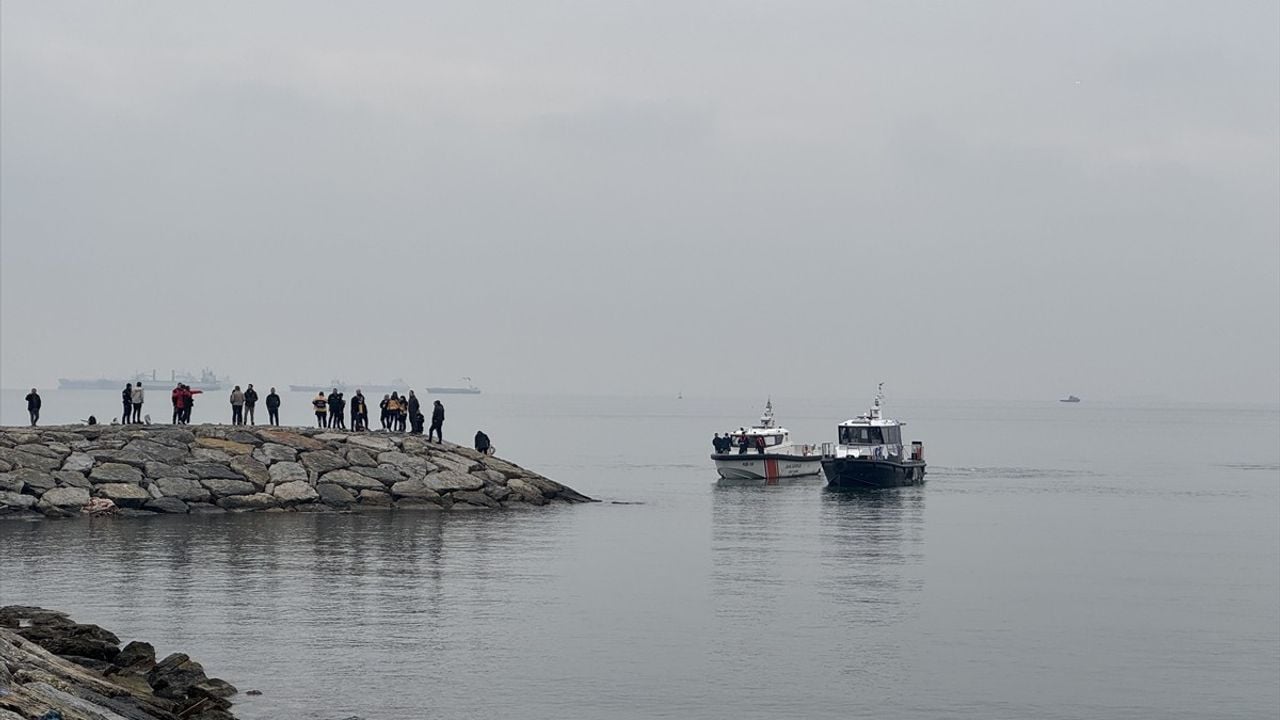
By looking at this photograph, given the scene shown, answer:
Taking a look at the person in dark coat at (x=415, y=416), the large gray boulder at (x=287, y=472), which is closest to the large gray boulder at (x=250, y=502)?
the large gray boulder at (x=287, y=472)

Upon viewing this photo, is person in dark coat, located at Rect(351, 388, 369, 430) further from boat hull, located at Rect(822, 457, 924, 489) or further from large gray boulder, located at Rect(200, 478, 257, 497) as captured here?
boat hull, located at Rect(822, 457, 924, 489)

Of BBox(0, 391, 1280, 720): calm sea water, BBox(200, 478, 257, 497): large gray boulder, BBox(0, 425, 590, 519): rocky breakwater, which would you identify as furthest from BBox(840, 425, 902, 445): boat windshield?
BBox(200, 478, 257, 497): large gray boulder

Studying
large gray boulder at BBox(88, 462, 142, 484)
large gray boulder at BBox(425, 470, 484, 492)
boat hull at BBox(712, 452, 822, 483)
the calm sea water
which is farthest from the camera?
boat hull at BBox(712, 452, 822, 483)

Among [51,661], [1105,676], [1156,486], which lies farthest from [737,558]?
[1156,486]

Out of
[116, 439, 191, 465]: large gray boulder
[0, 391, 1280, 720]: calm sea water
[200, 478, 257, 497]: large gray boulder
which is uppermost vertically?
[116, 439, 191, 465]: large gray boulder

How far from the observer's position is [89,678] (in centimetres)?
1975

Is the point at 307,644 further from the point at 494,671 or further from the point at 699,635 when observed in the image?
the point at 699,635

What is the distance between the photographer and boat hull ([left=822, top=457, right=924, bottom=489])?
242 feet

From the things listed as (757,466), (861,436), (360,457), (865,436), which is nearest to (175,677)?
(360,457)

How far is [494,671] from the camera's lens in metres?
25.1

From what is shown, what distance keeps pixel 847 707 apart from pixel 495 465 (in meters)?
35.6

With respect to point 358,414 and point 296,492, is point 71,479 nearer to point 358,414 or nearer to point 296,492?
point 296,492

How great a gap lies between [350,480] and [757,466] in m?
34.5

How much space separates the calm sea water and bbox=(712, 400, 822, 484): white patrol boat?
2025cm
